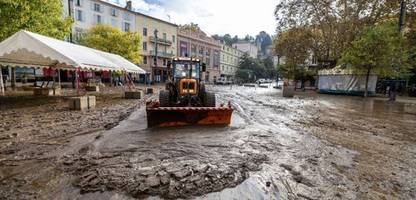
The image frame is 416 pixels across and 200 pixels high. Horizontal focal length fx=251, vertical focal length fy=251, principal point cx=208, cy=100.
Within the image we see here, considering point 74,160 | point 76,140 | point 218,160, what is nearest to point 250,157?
point 218,160

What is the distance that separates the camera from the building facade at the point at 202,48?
186ft

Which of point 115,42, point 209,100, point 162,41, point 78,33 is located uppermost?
point 162,41

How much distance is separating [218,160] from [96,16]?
42196 millimetres

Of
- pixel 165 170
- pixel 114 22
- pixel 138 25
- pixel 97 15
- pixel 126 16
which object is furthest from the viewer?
pixel 138 25

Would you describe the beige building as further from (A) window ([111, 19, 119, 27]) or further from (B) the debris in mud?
(B) the debris in mud

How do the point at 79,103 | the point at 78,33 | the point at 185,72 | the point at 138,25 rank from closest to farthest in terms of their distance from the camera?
the point at 185,72 → the point at 79,103 → the point at 78,33 → the point at 138,25

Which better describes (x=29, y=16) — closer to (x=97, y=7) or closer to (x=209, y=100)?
(x=209, y=100)

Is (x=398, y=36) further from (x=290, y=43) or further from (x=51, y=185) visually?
(x=51, y=185)

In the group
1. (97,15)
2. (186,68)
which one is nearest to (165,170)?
(186,68)

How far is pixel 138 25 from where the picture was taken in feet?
154

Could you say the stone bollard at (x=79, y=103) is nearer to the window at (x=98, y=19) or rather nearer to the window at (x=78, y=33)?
the window at (x=78, y=33)

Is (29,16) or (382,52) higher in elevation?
(29,16)

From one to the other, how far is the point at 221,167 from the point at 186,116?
12.0ft

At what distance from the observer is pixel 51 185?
361 cm
